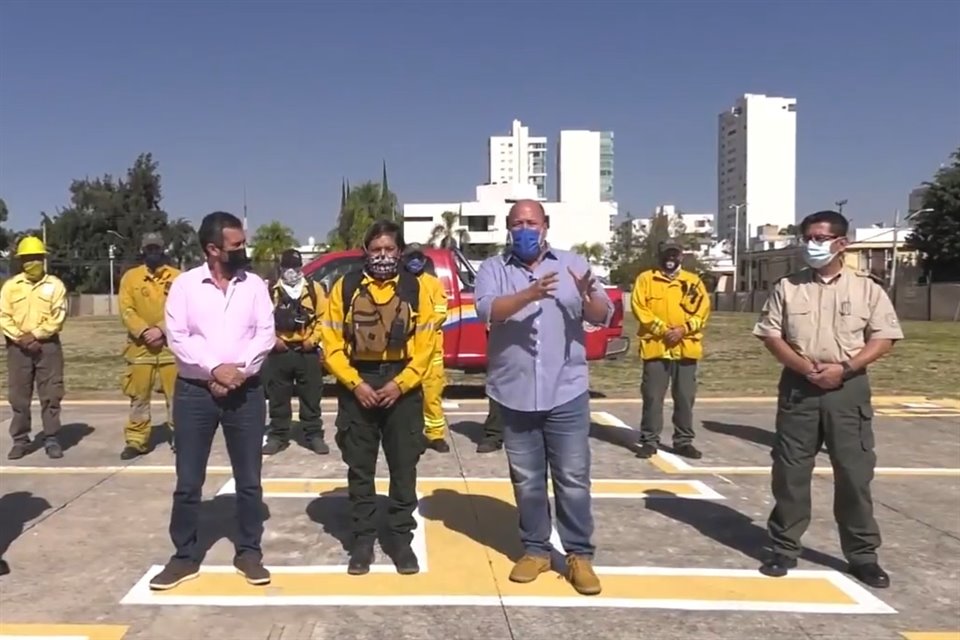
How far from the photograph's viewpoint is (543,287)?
14.4ft

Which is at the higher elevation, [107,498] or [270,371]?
[270,371]

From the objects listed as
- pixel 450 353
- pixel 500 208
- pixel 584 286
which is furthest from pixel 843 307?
pixel 500 208

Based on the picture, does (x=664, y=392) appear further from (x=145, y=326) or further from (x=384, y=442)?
(x=145, y=326)

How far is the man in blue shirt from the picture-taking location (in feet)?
15.7

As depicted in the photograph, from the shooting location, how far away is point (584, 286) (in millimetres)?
4703

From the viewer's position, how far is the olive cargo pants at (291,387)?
8320mm

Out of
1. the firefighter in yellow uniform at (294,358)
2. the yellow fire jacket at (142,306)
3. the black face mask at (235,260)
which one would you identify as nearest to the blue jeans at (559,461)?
the black face mask at (235,260)

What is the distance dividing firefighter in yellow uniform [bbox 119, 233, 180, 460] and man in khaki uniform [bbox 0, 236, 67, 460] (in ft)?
2.44

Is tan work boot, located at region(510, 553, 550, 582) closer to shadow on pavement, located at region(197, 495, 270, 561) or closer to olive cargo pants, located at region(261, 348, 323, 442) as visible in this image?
shadow on pavement, located at region(197, 495, 270, 561)

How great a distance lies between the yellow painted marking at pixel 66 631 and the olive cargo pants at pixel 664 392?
5.08 m

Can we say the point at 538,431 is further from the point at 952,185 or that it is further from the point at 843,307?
the point at 952,185

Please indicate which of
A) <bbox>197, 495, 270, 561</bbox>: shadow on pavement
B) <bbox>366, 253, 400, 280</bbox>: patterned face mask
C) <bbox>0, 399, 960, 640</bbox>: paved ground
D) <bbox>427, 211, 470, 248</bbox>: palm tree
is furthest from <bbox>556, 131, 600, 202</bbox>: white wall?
<bbox>366, 253, 400, 280</bbox>: patterned face mask

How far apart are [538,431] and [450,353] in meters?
6.54

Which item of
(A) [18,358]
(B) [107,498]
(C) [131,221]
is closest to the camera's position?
(B) [107,498]
